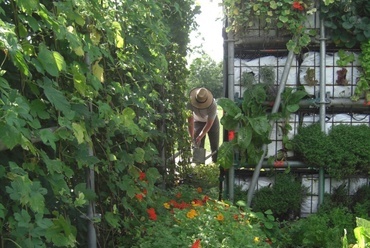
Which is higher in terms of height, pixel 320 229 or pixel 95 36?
pixel 95 36

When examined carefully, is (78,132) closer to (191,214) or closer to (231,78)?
(191,214)

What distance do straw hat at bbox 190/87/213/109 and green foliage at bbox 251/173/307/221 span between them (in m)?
2.89

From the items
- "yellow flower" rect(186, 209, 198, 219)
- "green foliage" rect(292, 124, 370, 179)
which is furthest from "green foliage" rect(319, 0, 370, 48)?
"yellow flower" rect(186, 209, 198, 219)

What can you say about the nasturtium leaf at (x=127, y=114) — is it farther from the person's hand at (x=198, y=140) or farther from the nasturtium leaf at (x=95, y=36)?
the person's hand at (x=198, y=140)

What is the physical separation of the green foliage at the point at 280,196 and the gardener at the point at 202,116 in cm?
259

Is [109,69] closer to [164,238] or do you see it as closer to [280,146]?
[164,238]

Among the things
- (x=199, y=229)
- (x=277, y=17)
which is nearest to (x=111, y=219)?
(x=199, y=229)

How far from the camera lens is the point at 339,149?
19.3 feet

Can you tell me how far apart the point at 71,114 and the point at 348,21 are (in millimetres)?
4112

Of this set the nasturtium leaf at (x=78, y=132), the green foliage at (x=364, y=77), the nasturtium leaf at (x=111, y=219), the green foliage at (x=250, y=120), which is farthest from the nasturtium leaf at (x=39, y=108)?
the green foliage at (x=364, y=77)

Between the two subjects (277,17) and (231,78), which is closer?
(277,17)

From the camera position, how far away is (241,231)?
400cm

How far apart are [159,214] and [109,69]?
129 centimetres

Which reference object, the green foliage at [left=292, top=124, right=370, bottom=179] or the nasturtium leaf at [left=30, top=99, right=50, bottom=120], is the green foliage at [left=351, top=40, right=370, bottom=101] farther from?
the nasturtium leaf at [left=30, top=99, right=50, bottom=120]
